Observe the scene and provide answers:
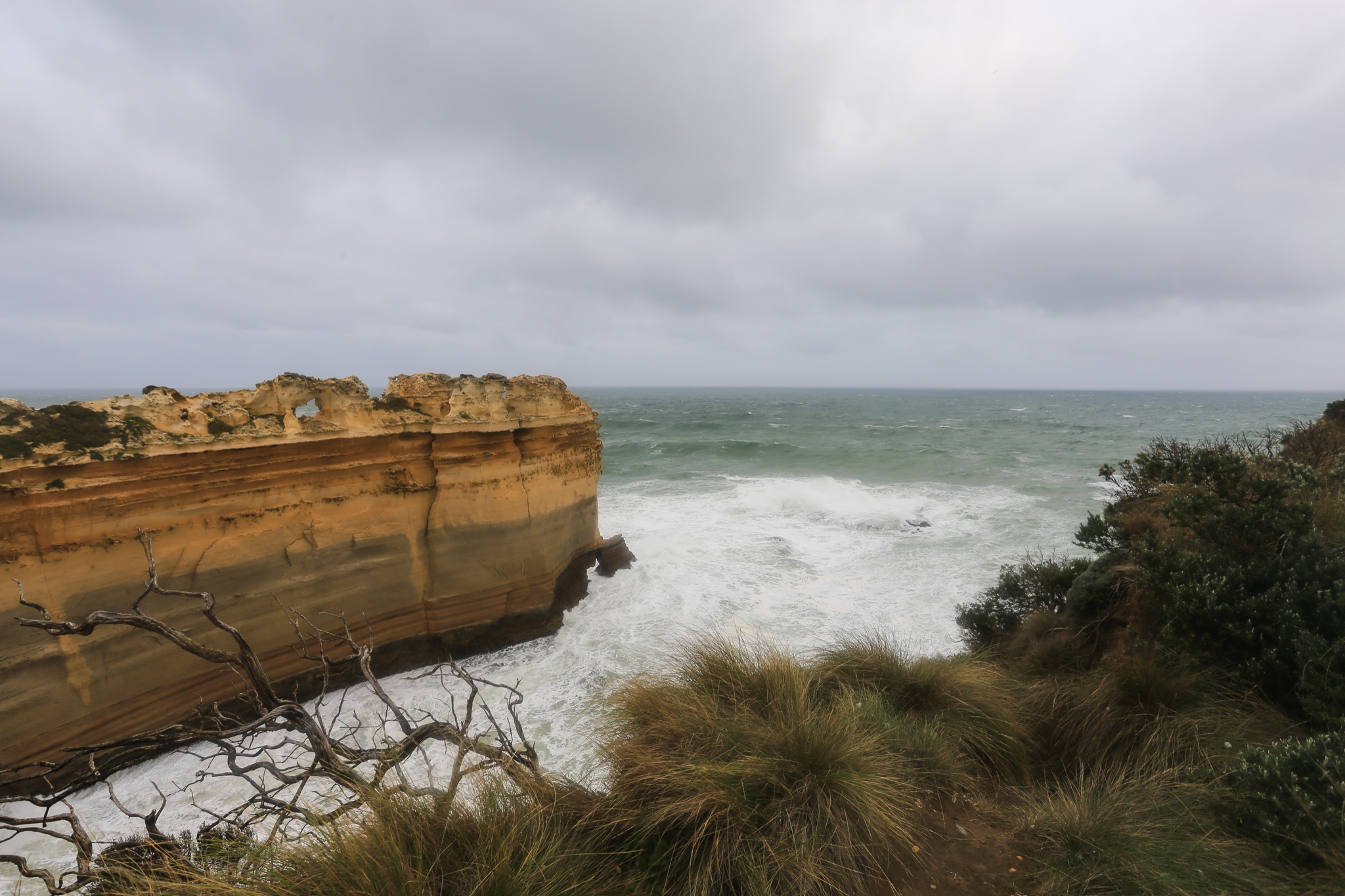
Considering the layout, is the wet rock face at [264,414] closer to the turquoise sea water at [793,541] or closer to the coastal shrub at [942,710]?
the turquoise sea water at [793,541]

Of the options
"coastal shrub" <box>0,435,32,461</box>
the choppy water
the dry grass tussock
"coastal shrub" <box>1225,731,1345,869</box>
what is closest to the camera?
"coastal shrub" <box>1225,731,1345,869</box>

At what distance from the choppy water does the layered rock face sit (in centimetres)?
73

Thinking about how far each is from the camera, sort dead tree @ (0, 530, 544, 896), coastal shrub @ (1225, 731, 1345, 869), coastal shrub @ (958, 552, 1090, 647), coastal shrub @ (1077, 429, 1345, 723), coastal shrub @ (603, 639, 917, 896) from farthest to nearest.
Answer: coastal shrub @ (958, 552, 1090, 647) < coastal shrub @ (1077, 429, 1345, 723) < coastal shrub @ (603, 639, 917, 896) < coastal shrub @ (1225, 731, 1345, 869) < dead tree @ (0, 530, 544, 896)

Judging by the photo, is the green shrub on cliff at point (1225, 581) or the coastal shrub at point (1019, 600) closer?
the green shrub on cliff at point (1225, 581)

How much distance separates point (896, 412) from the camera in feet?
192

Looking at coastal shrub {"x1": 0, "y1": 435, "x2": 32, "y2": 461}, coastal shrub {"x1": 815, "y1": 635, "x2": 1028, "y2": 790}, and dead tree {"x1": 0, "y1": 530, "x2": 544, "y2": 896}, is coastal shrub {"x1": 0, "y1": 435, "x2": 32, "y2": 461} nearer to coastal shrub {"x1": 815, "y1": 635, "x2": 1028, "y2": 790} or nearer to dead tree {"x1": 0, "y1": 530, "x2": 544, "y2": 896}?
dead tree {"x1": 0, "y1": 530, "x2": 544, "y2": 896}

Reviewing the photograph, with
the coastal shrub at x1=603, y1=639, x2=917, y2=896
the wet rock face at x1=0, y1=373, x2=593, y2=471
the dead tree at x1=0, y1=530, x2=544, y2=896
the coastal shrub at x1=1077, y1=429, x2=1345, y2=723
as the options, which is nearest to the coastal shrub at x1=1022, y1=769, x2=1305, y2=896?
the coastal shrub at x1=603, y1=639, x2=917, y2=896

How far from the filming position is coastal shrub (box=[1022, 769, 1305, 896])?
207 centimetres

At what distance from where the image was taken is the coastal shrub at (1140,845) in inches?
81.4

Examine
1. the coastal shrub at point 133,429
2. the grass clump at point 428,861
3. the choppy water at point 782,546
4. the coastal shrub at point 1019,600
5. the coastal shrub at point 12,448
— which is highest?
the coastal shrub at point 133,429

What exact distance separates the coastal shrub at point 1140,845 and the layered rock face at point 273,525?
19.0 feet

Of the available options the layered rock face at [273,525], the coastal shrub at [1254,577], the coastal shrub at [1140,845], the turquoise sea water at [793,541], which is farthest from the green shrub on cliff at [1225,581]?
the layered rock face at [273,525]

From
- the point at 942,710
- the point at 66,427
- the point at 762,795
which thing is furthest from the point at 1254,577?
the point at 66,427

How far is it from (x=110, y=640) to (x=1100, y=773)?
745 cm
